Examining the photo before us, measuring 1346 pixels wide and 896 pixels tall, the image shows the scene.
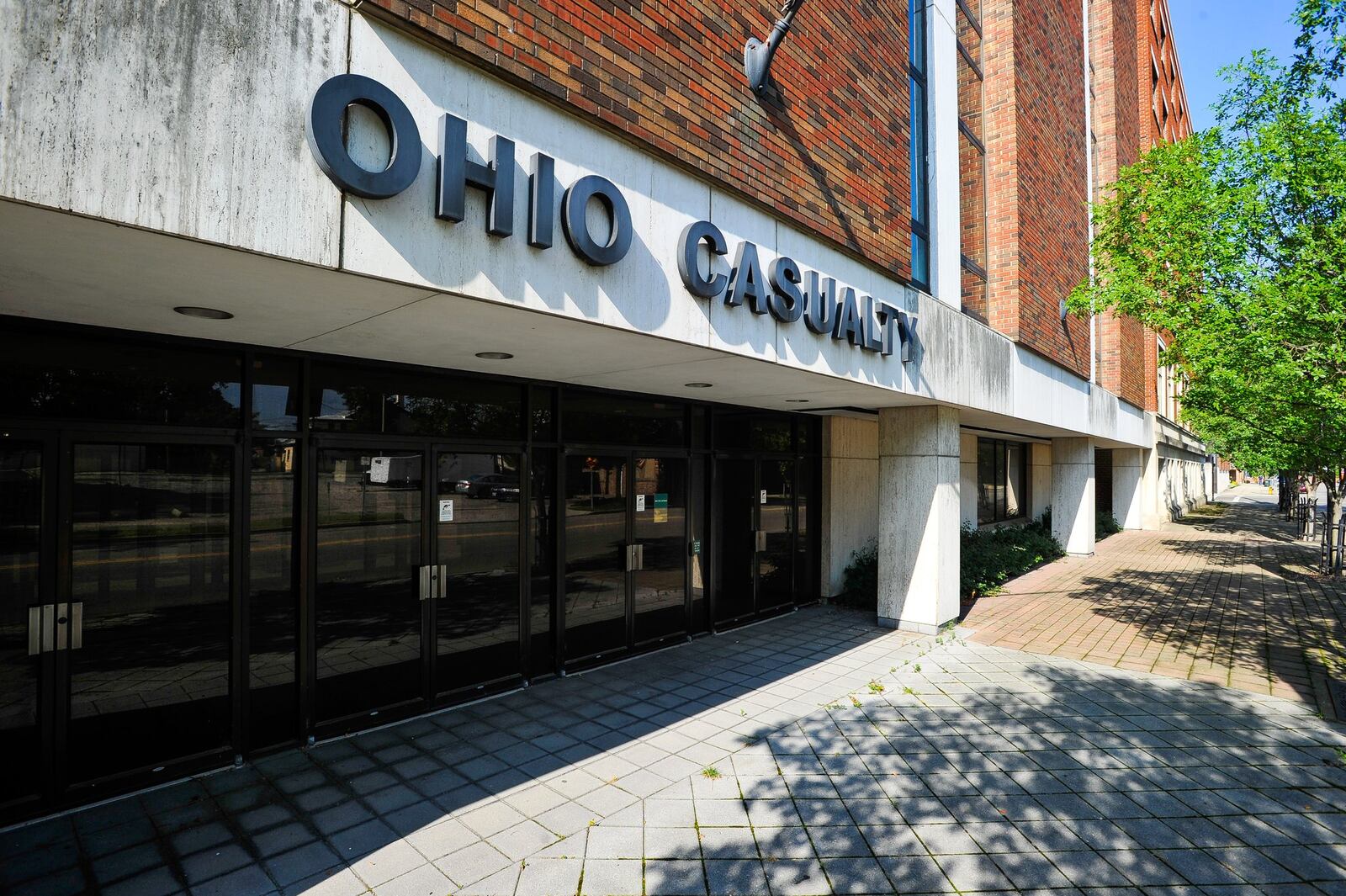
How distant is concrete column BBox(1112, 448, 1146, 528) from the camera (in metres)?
26.1

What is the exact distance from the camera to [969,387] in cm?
949

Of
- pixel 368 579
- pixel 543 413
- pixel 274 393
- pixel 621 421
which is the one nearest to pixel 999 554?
pixel 621 421

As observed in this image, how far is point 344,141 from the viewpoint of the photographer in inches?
123

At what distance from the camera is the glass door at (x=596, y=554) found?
23.8ft

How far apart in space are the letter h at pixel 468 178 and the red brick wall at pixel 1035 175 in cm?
1009

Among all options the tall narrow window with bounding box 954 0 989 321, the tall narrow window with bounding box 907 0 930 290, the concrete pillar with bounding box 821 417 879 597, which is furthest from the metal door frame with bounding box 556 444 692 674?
the tall narrow window with bounding box 954 0 989 321

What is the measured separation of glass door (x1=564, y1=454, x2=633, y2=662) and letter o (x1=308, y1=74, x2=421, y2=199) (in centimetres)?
423

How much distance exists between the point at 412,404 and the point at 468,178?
2.92 m

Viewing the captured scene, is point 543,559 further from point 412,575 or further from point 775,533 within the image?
point 775,533

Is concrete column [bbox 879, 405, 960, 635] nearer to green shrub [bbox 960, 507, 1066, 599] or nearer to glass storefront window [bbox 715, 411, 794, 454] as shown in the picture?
glass storefront window [bbox 715, 411, 794, 454]

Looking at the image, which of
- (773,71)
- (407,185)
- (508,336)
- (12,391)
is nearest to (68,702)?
(12,391)

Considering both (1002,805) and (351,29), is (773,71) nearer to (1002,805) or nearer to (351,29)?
(351,29)

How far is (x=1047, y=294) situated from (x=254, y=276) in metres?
13.7

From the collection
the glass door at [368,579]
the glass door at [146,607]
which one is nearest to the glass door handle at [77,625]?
the glass door at [146,607]
